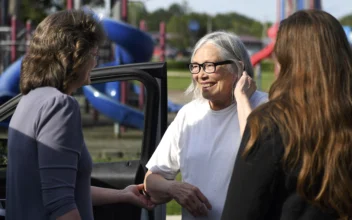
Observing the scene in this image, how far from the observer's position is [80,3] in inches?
607

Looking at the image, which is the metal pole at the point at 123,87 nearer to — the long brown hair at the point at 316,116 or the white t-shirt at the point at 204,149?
the white t-shirt at the point at 204,149

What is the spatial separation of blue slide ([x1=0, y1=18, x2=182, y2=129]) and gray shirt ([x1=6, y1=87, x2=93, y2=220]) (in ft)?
30.5

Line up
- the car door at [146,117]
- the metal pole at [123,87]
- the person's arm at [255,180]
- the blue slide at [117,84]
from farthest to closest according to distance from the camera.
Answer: the metal pole at [123,87] → the blue slide at [117,84] → the car door at [146,117] → the person's arm at [255,180]

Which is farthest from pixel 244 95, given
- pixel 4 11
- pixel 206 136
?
pixel 4 11

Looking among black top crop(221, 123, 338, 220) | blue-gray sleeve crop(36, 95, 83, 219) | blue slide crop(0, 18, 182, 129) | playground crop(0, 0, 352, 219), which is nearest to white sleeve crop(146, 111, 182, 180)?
blue-gray sleeve crop(36, 95, 83, 219)

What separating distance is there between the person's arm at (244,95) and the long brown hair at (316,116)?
484 millimetres

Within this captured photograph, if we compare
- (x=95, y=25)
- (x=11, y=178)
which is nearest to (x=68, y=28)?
(x=95, y=25)

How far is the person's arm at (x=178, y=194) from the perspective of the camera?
3.22 m

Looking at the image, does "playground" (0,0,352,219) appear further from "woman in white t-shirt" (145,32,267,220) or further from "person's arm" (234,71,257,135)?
"person's arm" (234,71,257,135)

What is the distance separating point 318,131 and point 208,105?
1.18 m

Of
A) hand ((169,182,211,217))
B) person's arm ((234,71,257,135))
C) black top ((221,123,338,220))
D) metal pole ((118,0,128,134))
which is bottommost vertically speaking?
metal pole ((118,0,128,134))

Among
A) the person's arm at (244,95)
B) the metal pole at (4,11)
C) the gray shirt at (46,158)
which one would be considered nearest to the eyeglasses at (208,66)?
the person's arm at (244,95)

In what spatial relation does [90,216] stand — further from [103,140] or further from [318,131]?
[103,140]

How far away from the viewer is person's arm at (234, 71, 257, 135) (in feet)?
9.42
